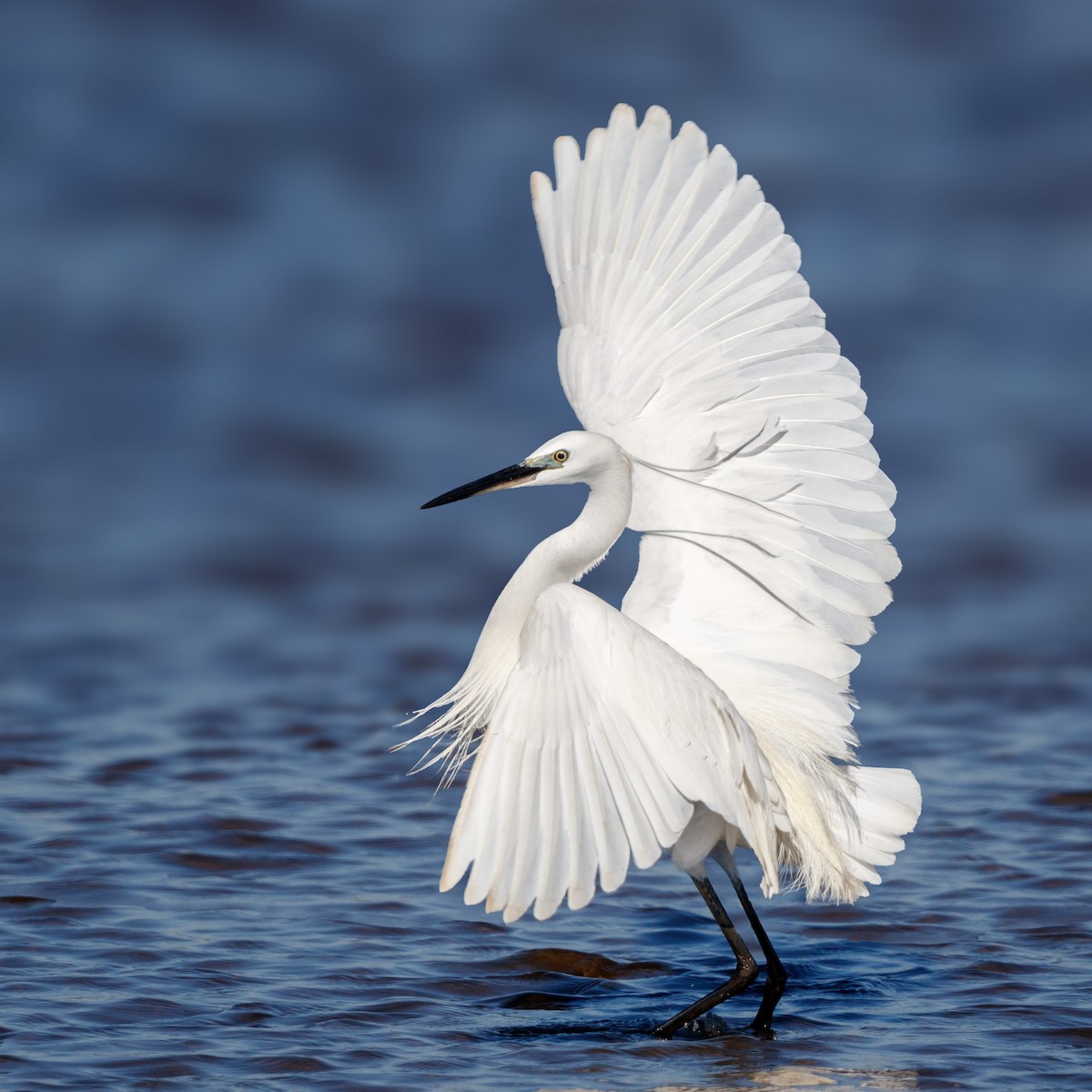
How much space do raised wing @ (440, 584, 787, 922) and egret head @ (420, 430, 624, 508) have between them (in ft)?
1.77

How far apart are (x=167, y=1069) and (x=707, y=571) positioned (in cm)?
185

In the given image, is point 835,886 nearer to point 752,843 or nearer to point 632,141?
point 752,843

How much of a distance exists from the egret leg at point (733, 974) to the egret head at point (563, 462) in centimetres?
109

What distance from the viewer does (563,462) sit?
4551mm

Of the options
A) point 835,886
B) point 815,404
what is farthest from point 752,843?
point 815,404

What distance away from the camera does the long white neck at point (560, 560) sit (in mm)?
4480

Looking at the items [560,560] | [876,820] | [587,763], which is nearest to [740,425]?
[560,560]

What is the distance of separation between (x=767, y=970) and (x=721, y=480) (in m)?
1.29

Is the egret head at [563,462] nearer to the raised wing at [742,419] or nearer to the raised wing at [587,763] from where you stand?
the raised wing at [742,419]

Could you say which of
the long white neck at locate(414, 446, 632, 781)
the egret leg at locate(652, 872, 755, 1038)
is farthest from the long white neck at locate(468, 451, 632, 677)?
the egret leg at locate(652, 872, 755, 1038)

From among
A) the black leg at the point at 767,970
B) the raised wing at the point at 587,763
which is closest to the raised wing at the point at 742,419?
the black leg at the point at 767,970

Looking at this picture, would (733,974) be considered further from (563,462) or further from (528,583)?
(563,462)

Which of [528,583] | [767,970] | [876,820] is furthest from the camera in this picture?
[767,970]

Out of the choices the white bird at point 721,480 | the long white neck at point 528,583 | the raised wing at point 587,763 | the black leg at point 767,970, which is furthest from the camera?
the black leg at point 767,970
